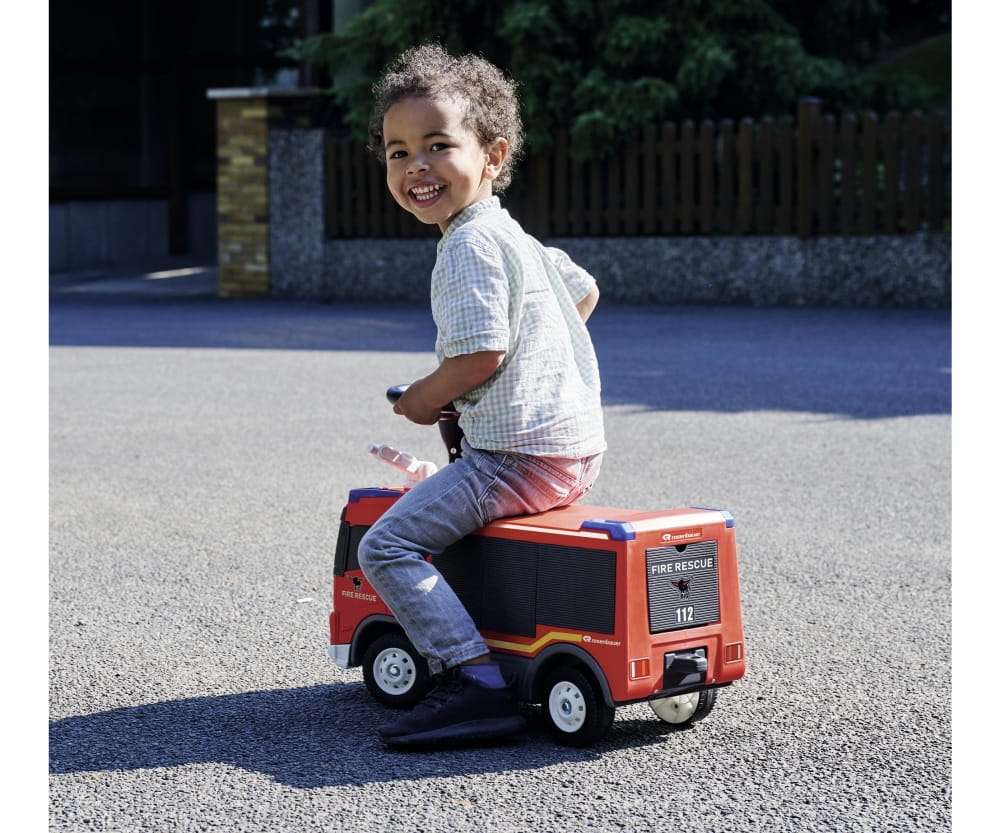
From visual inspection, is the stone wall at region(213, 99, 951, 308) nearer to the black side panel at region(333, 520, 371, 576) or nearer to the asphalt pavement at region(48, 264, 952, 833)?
the asphalt pavement at region(48, 264, 952, 833)

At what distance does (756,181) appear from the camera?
1645cm

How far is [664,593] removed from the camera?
3.29 metres

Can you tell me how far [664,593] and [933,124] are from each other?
12.9m

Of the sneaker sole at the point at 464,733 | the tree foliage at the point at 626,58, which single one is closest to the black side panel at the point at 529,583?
the sneaker sole at the point at 464,733

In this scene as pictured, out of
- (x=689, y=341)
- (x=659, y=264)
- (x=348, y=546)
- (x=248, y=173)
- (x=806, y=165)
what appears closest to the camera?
(x=348, y=546)

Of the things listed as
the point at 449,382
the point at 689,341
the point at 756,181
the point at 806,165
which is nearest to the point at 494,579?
the point at 449,382

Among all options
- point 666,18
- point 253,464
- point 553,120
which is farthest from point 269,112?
point 253,464

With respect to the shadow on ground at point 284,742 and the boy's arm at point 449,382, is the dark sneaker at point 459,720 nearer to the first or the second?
the shadow on ground at point 284,742

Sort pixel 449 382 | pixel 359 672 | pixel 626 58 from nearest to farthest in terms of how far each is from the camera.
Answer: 1. pixel 449 382
2. pixel 359 672
3. pixel 626 58

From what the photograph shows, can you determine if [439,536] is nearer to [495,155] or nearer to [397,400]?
[397,400]

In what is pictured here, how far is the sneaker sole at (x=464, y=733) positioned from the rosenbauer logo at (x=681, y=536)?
498 millimetres

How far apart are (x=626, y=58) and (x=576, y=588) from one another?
1346 centimetres

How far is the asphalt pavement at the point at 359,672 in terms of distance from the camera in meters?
2.95

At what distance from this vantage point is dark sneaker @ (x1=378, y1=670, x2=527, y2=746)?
3223 millimetres
